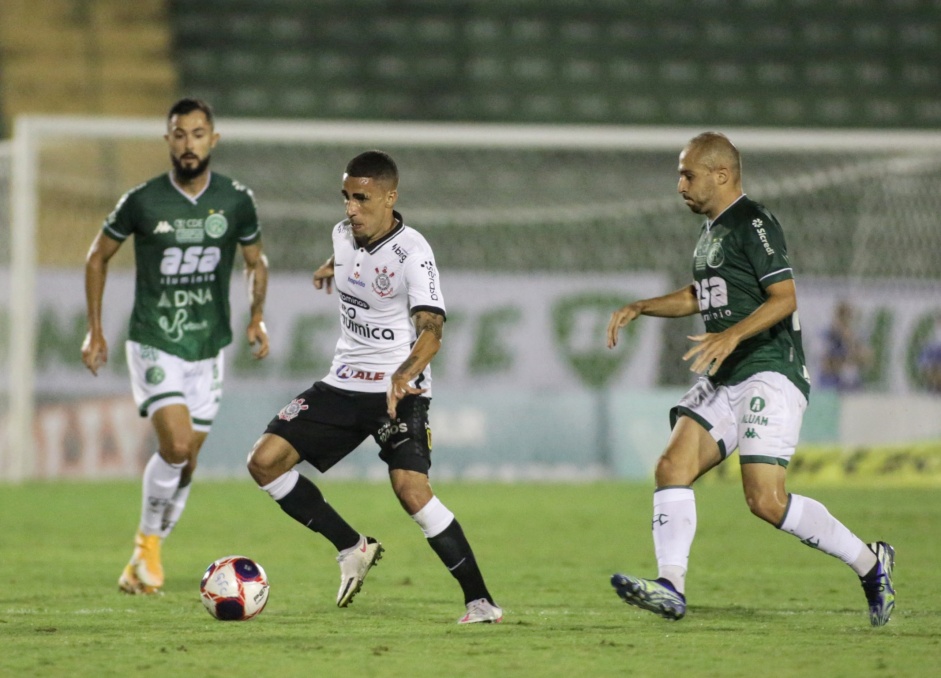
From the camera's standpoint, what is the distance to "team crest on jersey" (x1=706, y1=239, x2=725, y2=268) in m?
5.82

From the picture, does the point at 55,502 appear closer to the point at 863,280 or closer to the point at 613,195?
the point at 613,195

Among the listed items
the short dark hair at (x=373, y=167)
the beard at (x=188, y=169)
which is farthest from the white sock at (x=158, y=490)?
the short dark hair at (x=373, y=167)

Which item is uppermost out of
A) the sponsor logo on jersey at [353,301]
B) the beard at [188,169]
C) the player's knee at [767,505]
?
the beard at [188,169]

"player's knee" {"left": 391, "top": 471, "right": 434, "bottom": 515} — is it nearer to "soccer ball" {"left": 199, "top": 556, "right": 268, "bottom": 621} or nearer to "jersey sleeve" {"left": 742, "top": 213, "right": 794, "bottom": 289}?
"soccer ball" {"left": 199, "top": 556, "right": 268, "bottom": 621}

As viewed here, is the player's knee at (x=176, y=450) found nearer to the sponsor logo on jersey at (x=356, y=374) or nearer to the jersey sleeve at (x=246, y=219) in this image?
the jersey sleeve at (x=246, y=219)

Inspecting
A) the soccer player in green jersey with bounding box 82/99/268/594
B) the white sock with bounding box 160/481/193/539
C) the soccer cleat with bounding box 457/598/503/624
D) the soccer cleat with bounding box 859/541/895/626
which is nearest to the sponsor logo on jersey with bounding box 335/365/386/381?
the soccer cleat with bounding box 457/598/503/624

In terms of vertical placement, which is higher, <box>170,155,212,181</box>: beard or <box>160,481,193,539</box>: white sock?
<box>170,155,212,181</box>: beard

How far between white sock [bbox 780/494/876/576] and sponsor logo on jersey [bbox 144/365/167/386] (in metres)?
3.14

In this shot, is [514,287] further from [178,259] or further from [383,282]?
[383,282]

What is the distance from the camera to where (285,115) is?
18266 mm

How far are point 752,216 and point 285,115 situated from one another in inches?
520

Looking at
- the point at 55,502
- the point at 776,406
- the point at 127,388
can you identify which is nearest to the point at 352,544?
the point at 776,406

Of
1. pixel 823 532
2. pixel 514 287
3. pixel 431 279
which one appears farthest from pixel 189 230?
pixel 514 287

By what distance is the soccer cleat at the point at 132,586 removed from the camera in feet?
21.8
